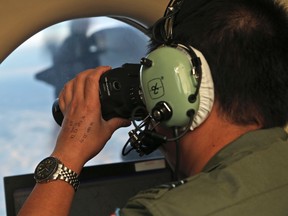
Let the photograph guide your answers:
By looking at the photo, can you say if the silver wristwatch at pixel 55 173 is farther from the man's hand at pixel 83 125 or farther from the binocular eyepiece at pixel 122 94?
the binocular eyepiece at pixel 122 94

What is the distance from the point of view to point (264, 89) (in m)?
0.81

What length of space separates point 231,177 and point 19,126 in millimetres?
808

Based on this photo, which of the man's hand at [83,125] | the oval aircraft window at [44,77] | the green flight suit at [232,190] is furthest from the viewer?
the oval aircraft window at [44,77]

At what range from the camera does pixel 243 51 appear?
0.79 metres

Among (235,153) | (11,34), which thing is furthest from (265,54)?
(11,34)

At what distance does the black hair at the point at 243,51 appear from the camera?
79 centimetres

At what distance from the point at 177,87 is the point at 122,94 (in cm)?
15

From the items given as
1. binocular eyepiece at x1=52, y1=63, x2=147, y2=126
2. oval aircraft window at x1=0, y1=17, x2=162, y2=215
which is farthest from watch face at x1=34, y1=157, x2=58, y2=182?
oval aircraft window at x1=0, y1=17, x2=162, y2=215

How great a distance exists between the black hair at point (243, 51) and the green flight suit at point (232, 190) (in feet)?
0.23

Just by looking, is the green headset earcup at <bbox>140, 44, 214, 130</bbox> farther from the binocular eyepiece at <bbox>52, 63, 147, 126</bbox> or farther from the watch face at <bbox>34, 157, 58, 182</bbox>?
the watch face at <bbox>34, 157, 58, 182</bbox>

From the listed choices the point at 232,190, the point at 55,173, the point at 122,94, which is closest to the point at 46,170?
the point at 55,173

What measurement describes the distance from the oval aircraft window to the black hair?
2.11ft

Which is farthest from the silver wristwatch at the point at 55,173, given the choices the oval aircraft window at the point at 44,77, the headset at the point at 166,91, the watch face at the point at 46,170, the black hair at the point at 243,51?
the oval aircraft window at the point at 44,77

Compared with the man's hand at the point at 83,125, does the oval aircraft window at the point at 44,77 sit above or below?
below
